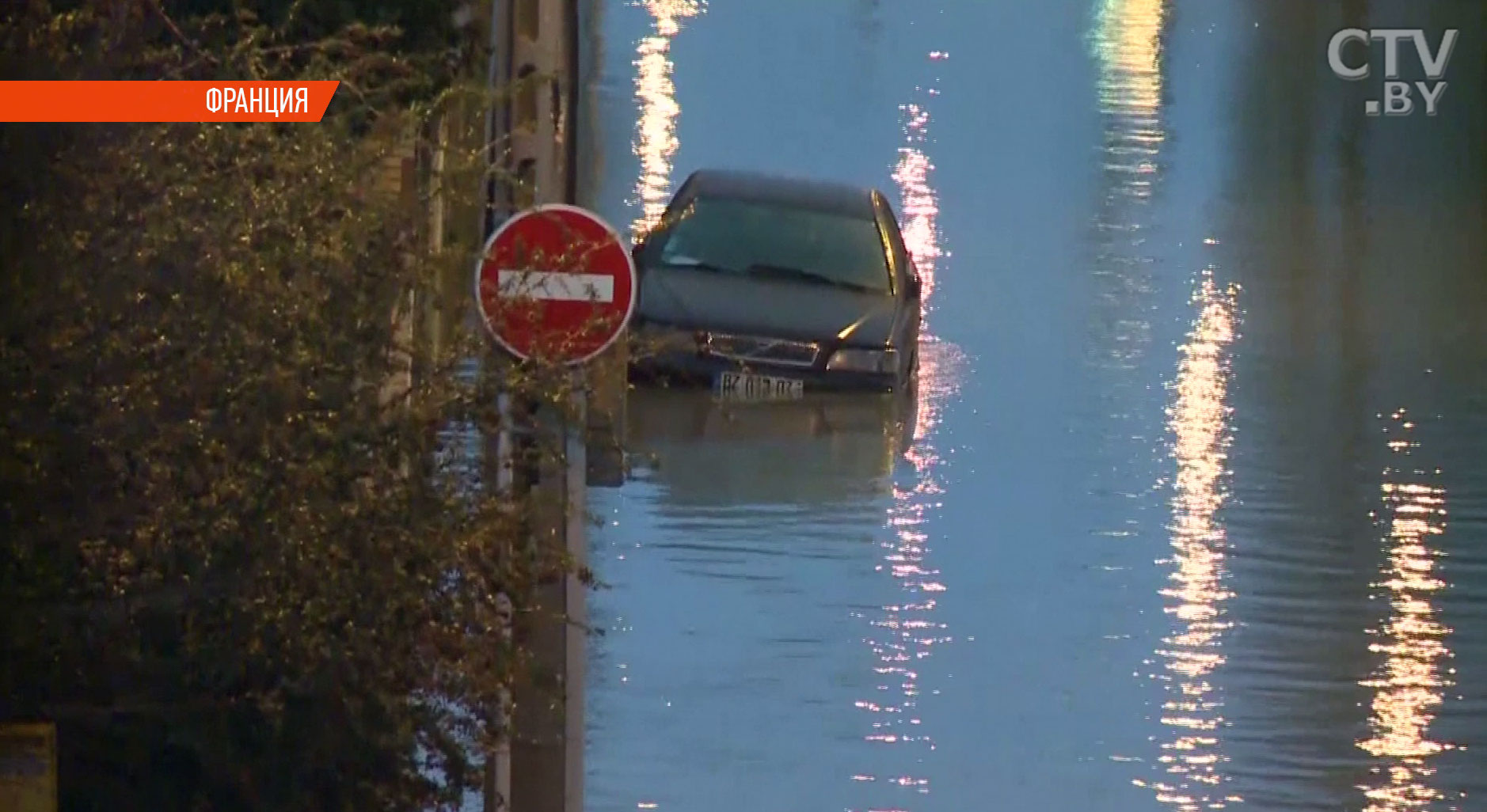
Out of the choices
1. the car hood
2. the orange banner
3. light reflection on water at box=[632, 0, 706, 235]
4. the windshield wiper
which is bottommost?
the car hood

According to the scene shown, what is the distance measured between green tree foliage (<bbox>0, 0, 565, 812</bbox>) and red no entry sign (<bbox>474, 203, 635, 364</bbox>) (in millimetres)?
329

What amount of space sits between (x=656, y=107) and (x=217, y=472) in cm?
2533

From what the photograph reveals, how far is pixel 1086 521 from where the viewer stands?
41.7 feet

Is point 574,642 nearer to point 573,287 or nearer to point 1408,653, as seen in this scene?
point 573,287

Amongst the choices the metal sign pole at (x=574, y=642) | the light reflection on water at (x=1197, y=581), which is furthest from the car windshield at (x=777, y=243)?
the metal sign pole at (x=574, y=642)

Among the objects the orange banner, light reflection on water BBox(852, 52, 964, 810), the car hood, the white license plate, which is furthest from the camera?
the car hood

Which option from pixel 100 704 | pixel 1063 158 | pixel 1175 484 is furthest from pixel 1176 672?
pixel 1063 158

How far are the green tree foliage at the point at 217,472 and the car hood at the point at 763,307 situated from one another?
354 inches

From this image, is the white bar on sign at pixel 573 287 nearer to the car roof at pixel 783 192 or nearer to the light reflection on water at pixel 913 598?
the light reflection on water at pixel 913 598

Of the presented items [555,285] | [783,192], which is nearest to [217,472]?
[555,285]

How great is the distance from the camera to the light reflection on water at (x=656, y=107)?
→ 76.7 ft

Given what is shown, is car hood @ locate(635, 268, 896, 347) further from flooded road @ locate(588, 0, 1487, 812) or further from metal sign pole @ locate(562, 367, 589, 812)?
metal sign pole @ locate(562, 367, 589, 812)

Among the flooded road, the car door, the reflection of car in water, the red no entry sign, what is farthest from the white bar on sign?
the car door

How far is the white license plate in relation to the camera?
15.0m
